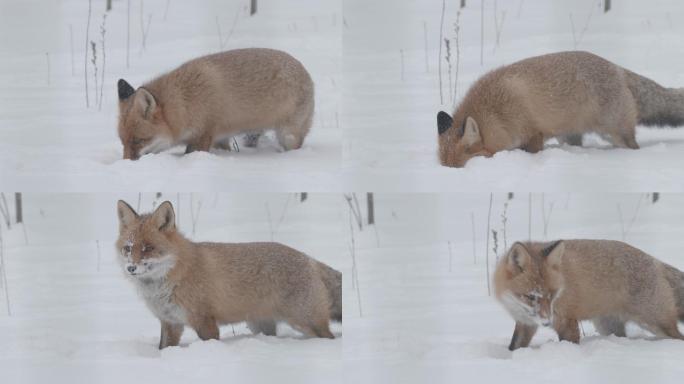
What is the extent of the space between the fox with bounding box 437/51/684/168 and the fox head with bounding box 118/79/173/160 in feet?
7.09

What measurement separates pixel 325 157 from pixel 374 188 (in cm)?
57

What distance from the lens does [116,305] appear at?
8.89 m

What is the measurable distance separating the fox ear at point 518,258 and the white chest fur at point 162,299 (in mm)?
2363

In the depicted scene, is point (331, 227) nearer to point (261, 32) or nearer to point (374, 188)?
point (374, 188)

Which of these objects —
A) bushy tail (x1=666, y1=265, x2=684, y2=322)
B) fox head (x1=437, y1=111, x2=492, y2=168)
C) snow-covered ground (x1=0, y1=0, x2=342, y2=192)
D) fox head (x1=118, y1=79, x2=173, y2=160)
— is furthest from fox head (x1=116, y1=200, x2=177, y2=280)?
bushy tail (x1=666, y1=265, x2=684, y2=322)

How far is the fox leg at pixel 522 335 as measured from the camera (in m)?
8.03

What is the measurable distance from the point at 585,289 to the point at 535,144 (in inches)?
47.7

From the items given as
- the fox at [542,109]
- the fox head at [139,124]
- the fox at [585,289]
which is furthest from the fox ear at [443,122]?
the fox head at [139,124]

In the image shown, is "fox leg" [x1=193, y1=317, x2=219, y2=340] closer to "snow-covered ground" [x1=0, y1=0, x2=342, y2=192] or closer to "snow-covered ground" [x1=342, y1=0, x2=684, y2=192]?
"snow-covered ground" [x1=0, y1=0, x2=342, y2=192]

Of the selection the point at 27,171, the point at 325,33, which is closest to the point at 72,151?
the point at 27,171

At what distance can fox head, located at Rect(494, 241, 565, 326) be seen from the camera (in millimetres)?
7820

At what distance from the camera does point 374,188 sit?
8.44 meters

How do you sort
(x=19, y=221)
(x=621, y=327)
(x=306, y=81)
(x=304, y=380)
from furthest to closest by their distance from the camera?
(x=19, y=221) < (x=306, y=81) < (x=621, y=327) < (x=304, y=380)

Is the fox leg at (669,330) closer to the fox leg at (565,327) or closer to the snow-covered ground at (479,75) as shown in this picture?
the fox leg at (565,327)
